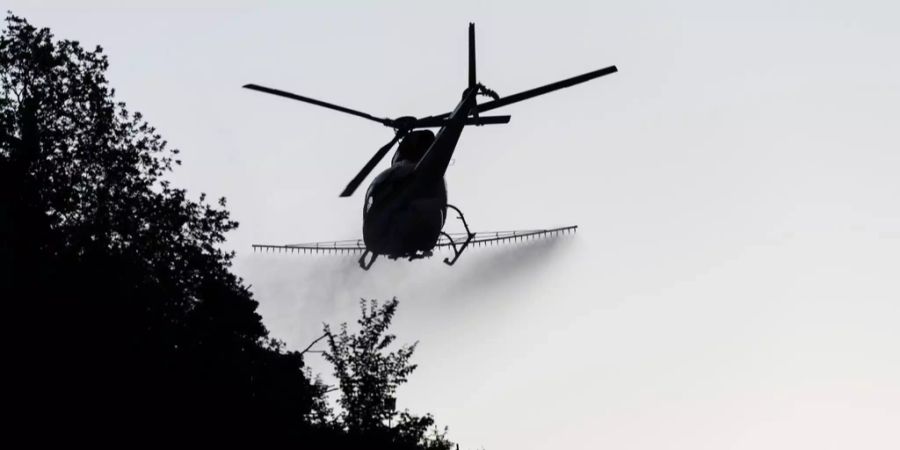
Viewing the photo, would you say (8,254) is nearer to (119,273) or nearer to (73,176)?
(119,273)

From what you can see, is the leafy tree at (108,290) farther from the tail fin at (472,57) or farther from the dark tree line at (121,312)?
the tail fin at (472,57)

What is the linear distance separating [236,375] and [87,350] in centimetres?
607

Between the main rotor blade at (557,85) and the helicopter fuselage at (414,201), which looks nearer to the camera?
the main rotor blade at (557,85)

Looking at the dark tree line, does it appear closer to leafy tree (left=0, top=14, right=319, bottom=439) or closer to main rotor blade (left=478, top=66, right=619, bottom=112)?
leafy tree (left=0, top=14, right=319, bottom=439)

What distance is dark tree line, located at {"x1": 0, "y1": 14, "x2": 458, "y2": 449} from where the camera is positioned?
3475cm

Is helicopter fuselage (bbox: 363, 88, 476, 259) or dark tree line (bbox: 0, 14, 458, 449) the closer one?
dark tree line (bbox: 0, 14, 458, 449)

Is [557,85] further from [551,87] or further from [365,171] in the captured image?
[365,171]

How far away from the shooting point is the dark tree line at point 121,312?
34.8 metres

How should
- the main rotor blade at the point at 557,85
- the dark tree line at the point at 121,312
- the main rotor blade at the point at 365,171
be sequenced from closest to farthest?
the dark tree line at the point at 121,312, the main rotor blade at the point at 557,85, the main rotor blade at the point at 365,171

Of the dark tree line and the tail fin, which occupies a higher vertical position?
the tail fin

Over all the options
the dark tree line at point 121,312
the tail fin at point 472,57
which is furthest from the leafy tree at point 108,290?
the tail fin at point 472,57

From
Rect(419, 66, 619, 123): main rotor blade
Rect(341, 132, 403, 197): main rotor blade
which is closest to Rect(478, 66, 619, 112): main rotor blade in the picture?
Rect(419, 66, 619, 123): main rotor blade

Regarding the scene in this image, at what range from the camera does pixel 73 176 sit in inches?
2211

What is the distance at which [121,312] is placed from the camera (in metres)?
38.0
